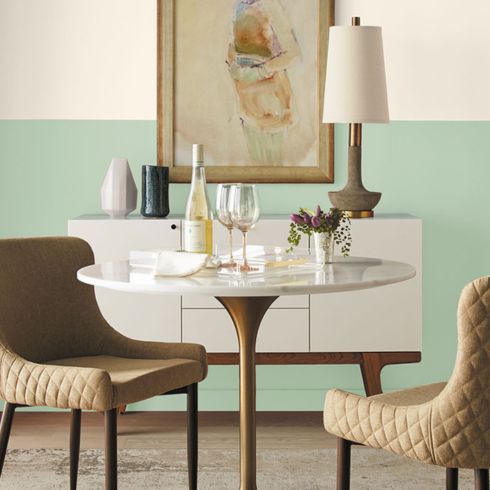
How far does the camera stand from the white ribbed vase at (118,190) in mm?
3926

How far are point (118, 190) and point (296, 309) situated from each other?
0.91 metres

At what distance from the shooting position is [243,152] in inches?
162

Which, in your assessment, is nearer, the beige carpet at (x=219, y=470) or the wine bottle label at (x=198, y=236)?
the wine bottle label at (x=198, y=236)

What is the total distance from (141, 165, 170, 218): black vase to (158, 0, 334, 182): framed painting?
0.20 metres

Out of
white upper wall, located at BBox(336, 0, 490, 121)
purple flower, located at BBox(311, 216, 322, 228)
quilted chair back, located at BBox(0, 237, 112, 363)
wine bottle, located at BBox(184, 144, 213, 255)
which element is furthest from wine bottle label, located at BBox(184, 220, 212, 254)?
white upper wall, located at BBox(336, 0, 490, 121)

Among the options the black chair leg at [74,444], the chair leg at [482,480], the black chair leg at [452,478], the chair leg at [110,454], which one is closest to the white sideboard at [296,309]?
the black chair leg at [74,444]

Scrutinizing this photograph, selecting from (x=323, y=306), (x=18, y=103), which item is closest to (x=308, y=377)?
(x=323, y=306)

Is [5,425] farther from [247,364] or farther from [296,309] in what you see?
[296,309]

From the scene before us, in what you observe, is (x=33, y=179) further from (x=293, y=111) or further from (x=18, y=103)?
(x=293, y=111)

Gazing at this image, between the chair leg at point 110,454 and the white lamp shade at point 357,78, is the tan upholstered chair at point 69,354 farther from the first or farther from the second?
the white lamp shade at point 357,78

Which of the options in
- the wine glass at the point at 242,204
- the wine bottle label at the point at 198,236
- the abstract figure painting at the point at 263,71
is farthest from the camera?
the abstract figure painting at the point at 263,71

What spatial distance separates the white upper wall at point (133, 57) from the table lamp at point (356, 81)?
0.32 metres

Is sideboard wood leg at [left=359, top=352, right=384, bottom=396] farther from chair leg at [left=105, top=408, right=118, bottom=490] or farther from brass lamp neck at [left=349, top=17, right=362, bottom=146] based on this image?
chair leg at [left=105, top=408, right=118, bottom=490]

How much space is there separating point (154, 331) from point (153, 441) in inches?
17.7
